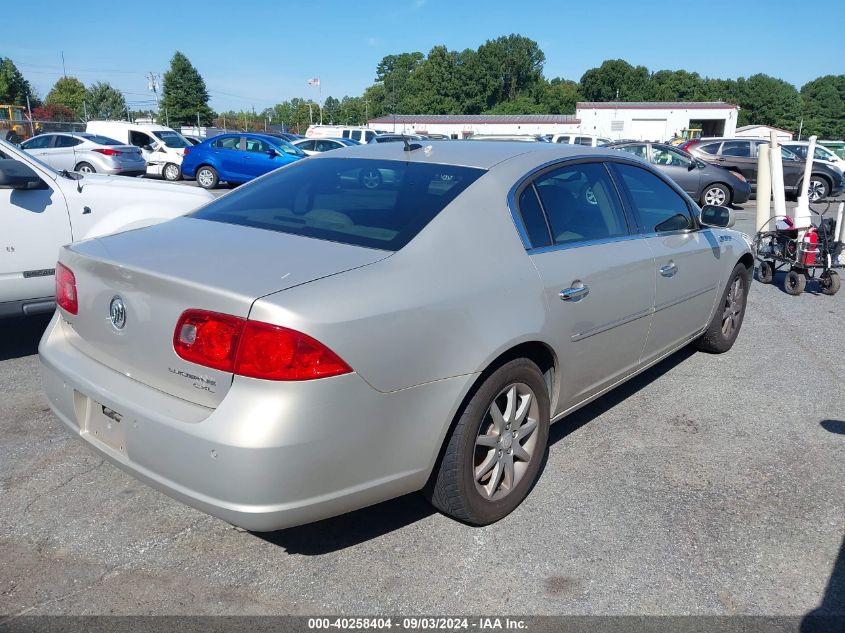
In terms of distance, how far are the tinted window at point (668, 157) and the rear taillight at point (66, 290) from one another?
53.9 feet

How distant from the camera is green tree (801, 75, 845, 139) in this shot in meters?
122

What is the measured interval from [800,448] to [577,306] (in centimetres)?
168

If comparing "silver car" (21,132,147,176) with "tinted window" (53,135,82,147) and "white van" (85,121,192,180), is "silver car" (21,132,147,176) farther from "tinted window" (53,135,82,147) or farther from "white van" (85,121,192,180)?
"white van" (85,121,192,180)

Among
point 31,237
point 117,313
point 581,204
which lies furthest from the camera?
point 31,237

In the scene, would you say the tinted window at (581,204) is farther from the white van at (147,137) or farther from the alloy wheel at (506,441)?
the white van at (147,137)

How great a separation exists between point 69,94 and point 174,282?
109 metres

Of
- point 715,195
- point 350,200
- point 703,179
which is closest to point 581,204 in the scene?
point 350,200

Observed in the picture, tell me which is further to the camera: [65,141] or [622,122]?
[622,122]

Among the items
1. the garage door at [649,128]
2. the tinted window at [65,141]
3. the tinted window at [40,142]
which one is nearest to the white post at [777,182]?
the tinted window at [65,141]

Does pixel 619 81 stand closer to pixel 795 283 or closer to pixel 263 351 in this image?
pixel 795 283

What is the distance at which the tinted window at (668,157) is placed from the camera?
1730 centimetres

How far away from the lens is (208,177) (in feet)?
66.3

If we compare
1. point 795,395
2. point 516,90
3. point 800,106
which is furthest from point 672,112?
point 795,395

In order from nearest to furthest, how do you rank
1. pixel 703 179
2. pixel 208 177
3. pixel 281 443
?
pixel 281 443
pixel 703 179
pixel 208 177
